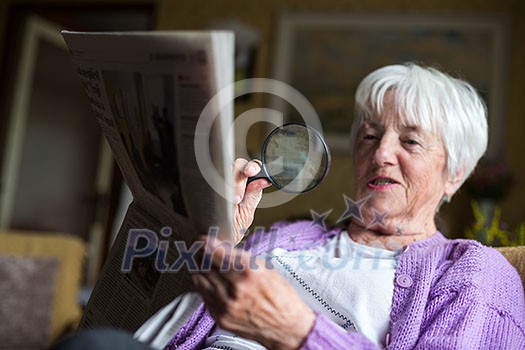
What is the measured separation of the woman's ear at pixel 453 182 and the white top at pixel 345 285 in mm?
224

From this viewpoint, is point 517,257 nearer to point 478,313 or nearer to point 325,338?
point 478,313

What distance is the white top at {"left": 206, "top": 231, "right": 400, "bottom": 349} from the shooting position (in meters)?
1.06

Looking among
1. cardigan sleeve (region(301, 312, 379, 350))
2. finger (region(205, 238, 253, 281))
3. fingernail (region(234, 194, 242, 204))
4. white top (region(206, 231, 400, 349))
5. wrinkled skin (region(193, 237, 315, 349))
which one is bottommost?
white top (region(206, 231, 400, 349))

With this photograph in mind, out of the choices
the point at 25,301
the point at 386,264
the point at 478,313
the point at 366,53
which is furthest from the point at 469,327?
the point at 366,53

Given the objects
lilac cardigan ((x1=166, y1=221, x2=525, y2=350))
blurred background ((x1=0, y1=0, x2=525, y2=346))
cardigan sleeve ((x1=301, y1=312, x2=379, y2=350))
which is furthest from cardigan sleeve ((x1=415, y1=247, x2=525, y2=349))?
blurred background ((x1=0, y1=0, x2=525, y2=346))

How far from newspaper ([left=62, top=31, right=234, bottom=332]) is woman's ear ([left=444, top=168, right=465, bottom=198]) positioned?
717 mm

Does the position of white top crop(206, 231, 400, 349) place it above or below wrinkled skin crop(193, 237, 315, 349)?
below

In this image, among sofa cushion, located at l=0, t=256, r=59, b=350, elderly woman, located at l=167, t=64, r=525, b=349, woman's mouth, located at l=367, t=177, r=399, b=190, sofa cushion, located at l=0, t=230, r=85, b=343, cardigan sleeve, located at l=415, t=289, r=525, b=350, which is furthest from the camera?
sofa cushion, located at l=0, t=230, r=85, b=343

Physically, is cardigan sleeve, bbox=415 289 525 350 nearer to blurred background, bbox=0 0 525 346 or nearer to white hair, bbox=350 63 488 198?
white hair, bbox=350 63 488 198

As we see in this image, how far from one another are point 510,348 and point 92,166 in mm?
3526

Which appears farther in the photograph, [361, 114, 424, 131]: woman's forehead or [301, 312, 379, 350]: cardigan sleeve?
[361, 114, 424, 131]: woman's forehead

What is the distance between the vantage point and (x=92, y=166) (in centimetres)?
410

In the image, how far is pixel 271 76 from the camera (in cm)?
342

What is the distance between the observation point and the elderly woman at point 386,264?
76 centimetres
